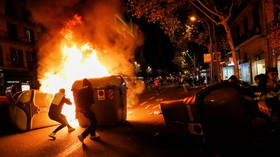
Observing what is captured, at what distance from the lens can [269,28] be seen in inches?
431

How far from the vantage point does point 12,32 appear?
1267 inches

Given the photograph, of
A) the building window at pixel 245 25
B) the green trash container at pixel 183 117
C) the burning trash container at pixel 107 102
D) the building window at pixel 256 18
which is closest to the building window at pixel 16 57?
the building window at pixel 245 25

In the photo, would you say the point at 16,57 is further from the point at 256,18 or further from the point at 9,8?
the point at 256,18

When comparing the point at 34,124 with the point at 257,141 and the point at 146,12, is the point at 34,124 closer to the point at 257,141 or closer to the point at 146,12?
the point at 257,141

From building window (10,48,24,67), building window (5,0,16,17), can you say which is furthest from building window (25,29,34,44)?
building window (5,0,16,17)

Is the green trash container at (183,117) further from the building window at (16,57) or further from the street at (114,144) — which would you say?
the building window at (16,57)

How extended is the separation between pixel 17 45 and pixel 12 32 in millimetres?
1684

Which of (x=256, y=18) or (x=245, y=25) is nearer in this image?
(x=256, y=18)

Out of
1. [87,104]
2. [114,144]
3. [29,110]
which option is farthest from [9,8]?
[114,144]

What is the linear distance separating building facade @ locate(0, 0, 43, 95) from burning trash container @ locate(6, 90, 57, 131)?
21.2 m

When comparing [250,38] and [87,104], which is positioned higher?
[250,38]

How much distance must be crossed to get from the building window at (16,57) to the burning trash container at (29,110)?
78.4ft

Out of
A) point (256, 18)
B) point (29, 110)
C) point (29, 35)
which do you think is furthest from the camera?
point (29, 35)

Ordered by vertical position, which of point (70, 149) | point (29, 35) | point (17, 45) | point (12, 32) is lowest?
point (70, 149)
